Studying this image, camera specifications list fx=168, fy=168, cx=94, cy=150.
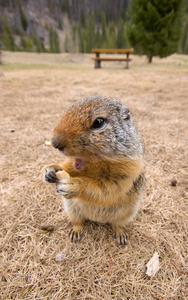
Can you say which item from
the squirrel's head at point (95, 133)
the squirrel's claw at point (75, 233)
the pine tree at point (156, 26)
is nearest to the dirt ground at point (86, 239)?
the squirrel's claw at point (75, 233)

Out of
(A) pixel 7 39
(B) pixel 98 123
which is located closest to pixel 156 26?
(B) pixel 98 123

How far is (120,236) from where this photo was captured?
221cm

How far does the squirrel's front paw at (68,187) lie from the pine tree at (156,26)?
2565cm

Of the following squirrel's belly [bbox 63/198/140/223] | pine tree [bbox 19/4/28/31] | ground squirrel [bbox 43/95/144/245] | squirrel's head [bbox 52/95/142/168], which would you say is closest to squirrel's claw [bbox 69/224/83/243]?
squirrel's belly [bbox 63/198/140/223]

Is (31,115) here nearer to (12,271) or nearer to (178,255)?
(12,271)

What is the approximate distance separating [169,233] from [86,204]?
1.22 metres

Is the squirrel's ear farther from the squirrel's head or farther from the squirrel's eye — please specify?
the squirrel's eye

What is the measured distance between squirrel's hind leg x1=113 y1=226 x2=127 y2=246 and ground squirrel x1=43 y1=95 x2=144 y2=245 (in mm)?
268

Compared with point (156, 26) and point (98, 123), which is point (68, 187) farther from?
point (156, 26)

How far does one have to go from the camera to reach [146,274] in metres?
1.82

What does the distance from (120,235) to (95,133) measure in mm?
1480

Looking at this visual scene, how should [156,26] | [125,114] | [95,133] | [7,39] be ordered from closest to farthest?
[95,133], [125,114], [156,26], [7,39]

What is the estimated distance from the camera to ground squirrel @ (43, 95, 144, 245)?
1.52m

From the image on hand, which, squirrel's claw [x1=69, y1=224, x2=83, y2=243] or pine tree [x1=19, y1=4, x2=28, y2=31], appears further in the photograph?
pine tree [x1=19, y1=4, x2=28, y2=31]
